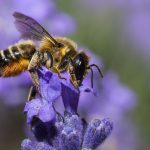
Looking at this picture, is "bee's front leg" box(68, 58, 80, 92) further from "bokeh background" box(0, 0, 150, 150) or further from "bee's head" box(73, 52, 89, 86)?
"bokeh background" box(0, 0, 150, 150)

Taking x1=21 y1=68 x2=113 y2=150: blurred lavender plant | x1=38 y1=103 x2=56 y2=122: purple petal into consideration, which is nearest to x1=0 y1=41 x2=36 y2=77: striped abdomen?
x1=21 y1=68 x2=113 y2=150: blurred lavender plant

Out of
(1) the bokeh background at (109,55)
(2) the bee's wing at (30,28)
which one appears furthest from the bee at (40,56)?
(1) the bokeh background at (109,55)

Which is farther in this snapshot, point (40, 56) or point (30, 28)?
point (30, 28)

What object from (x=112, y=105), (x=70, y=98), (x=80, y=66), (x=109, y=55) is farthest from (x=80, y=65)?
(x=109, y=55)

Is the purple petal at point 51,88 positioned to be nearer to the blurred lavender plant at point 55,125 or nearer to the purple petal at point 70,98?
the blurred lavender plant at point 55,125

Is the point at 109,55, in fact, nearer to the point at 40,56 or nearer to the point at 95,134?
the point at 40,56

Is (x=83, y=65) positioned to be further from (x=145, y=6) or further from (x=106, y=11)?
(x=145, y=6)
